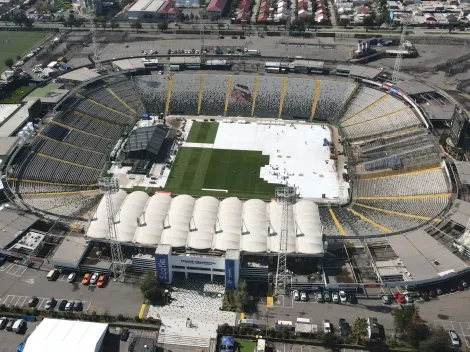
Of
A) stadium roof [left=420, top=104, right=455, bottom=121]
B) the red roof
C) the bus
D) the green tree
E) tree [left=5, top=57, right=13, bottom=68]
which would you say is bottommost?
the bus

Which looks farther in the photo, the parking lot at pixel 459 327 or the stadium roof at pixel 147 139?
the stadium roof at pixel 147 139

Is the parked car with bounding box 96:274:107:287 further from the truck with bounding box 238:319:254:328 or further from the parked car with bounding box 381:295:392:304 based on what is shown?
the parked car with bounding box 381:295:392:304

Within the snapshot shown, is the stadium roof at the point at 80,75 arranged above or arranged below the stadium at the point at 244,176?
above

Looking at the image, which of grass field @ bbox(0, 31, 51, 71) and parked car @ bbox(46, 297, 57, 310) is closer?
parked car @ bbox(46, 297, 57, 310)

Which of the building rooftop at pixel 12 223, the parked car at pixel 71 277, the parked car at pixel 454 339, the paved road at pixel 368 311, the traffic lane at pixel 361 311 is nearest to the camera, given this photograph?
the parked car at pixel 454 339

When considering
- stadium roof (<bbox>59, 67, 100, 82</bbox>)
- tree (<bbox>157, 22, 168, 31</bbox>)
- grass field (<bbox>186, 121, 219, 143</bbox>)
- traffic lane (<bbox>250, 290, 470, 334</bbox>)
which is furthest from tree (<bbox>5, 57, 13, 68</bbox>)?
traffic lane (<bbox>250, 290, 470, 334</bbox>)

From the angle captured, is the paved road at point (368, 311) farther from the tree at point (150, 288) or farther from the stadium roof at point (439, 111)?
the stadium roof at point (439, 111)

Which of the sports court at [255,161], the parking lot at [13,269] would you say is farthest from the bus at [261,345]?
the parking lot at [13,269]

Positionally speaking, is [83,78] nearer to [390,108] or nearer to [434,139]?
[390,108]
